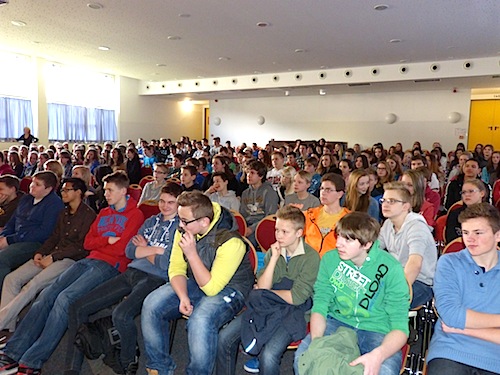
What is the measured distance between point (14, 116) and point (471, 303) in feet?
44.7

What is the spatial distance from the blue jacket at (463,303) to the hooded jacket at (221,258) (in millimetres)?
1172

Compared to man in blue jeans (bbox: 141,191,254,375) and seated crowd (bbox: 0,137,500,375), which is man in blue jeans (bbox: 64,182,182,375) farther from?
man in blue jeans (bbox: 141,191,254,375)

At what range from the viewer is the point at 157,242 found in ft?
10.2

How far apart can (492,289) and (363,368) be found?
0.77 m

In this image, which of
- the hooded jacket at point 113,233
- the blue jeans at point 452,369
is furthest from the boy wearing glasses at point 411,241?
the hooded jacket at point 113,233

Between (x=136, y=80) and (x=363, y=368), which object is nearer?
(x=363, y=368)

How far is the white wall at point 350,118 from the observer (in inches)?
539

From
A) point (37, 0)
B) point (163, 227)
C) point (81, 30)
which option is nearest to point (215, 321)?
point (163, 227)

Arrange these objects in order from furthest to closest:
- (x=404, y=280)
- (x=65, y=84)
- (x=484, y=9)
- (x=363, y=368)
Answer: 1. (x=65, y=84)
2. (x=484, y=9)
3. (x=404, y=280)
4. (x=363, y=368)

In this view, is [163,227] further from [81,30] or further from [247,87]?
[247,87]

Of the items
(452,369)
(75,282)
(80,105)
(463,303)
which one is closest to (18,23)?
(80,105)

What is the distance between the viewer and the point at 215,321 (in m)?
2.43

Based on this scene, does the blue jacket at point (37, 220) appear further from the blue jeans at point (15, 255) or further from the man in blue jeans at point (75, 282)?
the man in blue jeans at point (75, 282)

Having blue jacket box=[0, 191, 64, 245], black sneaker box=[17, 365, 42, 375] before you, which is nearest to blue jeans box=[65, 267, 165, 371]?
black sneaker box=[17, 365, 42, 375]
